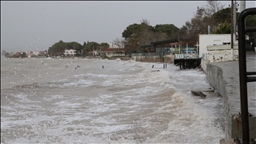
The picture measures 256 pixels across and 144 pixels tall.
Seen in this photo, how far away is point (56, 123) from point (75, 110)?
75.2 inches

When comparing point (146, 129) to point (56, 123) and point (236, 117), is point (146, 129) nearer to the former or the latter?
point (56, 123)

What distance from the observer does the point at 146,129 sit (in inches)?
259

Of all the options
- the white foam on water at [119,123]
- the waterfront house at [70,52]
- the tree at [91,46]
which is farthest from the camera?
the waterfront house at [70,52]

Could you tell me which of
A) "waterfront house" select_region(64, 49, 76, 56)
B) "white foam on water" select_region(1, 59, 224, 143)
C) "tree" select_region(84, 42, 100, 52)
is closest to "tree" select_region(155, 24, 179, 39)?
"tree" select_region(84, 42, 100, 52)

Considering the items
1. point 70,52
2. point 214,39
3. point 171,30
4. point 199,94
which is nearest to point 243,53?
point 199,94

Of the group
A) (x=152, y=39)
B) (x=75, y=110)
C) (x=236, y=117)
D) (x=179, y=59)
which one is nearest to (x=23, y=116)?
(x=75, y=110)

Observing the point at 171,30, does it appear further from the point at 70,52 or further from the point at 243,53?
the point at 243,53

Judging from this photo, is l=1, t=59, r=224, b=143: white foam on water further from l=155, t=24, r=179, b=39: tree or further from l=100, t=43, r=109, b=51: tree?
l=100, t=43, r=109, b=51: tree

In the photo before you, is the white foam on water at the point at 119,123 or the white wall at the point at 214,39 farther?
the white wall at the point at 214,39

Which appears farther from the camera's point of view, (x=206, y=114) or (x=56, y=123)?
(x=56, y=123)

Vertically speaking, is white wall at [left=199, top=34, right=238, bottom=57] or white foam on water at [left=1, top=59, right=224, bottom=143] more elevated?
white wall at [left=199, top=34, right=238, bottom=57]

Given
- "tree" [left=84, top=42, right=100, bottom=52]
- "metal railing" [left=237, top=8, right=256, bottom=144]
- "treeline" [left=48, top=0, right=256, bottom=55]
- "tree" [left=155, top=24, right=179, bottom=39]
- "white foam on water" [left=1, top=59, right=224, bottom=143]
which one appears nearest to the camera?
"metal railing" [left=237, top=8, right=256, bottom=144]

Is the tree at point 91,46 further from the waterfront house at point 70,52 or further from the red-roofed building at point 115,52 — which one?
the red-roofed building at point 115,52

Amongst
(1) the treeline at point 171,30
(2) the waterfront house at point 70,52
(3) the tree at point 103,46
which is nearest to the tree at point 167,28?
(1) the treeline at point 171,30
